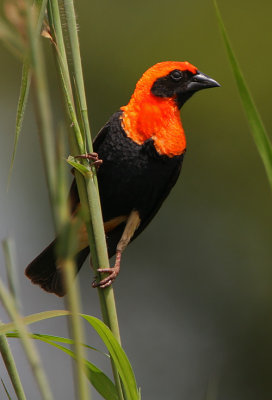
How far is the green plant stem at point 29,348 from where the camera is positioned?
73cm

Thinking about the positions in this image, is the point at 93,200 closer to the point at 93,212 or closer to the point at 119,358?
the point at 93,212

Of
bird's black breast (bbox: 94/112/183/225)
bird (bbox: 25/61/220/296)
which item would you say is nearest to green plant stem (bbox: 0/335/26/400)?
bird (bbox: 25/61/220/296)

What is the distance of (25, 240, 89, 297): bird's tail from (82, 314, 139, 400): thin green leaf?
1.34m

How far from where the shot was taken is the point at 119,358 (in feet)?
3.88

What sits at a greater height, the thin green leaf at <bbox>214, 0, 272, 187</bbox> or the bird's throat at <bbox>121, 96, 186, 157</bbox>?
the thin green leaf at <bbox>214, 0, 272, 187</bbox>

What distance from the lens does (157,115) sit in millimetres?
2432

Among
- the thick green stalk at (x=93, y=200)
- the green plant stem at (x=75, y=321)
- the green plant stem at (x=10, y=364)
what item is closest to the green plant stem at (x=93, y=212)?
the thick green stalk at (x=93, y=200)

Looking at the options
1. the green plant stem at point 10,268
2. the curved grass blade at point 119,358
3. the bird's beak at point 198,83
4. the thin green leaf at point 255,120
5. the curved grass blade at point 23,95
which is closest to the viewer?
the green plant stem at point 10,268

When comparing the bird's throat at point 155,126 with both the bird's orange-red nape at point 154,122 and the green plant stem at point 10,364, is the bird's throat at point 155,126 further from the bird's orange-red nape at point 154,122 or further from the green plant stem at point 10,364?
the green plant stem at point 10,364

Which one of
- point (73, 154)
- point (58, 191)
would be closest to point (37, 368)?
point (58, 191)

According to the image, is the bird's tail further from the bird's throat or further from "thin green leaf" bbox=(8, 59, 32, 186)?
"thin green leaf" bbox=(8, 59, 32, 186)

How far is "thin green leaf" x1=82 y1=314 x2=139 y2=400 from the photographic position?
3.82ft

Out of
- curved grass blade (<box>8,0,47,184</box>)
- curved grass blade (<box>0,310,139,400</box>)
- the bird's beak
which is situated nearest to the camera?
curved grass blade (<box>8,0,47,184</box>)

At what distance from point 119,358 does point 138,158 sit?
1293 millimetres
